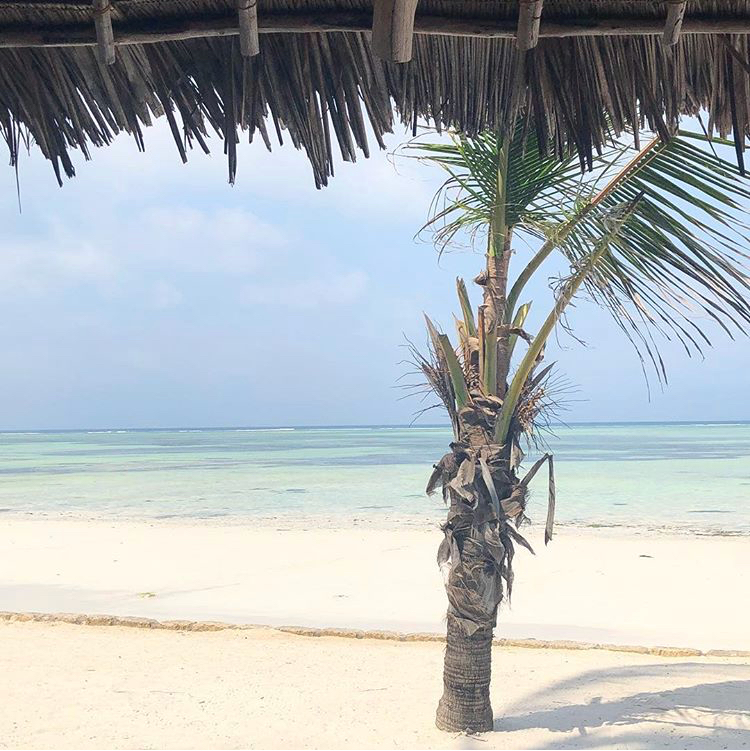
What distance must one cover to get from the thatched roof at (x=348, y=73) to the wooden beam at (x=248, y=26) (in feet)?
0.22

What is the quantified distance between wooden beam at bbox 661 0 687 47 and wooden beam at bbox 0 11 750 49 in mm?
65

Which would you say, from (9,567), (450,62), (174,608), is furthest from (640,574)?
(450,62)

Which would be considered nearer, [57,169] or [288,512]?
[57,169]

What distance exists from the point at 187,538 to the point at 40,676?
7933 mm

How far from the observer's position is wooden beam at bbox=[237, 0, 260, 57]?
191cm

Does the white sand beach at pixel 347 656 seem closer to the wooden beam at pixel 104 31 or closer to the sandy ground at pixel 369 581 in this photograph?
the sandy ground at pixel 369 581

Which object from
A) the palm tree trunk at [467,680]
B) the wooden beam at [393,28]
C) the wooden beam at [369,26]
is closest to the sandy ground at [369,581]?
the palm tree trunk at [467,680]

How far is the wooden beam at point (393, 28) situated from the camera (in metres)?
1.85

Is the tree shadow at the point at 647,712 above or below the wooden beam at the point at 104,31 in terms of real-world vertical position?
below

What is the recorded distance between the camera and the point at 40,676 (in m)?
4.75

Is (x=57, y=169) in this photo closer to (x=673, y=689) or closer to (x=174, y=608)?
(x=673, y=689)

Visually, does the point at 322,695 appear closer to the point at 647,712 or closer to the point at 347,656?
the point at 347,656

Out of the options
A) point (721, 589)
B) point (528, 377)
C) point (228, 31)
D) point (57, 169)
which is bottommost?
point (721, 589)

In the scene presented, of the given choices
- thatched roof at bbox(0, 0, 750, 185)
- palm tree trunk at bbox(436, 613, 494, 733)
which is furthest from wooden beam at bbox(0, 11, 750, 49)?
palm tree trunk at bbox(436, 613, 494, 733)
